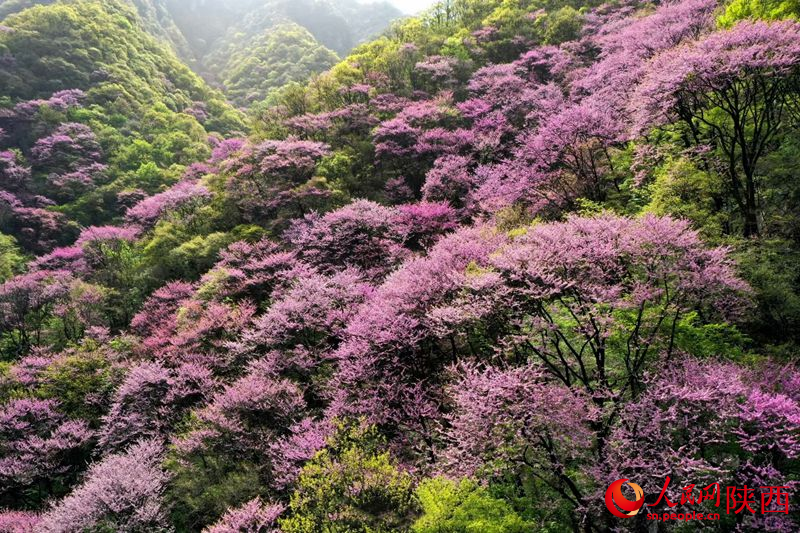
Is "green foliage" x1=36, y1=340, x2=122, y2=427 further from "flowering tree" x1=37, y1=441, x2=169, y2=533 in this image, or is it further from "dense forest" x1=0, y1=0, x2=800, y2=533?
"flowering tree" x1=37, y1=441, x2=169, y2=533

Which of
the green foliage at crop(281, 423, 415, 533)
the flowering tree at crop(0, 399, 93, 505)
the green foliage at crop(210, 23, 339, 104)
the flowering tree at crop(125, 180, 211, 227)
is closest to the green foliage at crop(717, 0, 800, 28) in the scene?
the green foliage at crop(281, 423, 415, 533)

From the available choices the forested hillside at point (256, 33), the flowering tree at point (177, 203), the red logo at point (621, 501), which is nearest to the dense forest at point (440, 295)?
the red logo at point (621, 501)

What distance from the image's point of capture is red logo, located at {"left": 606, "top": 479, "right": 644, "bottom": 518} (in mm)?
10234

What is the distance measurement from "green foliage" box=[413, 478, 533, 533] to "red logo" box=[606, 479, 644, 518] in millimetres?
2296

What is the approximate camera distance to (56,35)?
57656 mm

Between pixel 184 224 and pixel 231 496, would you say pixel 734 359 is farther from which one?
pixel 184 224

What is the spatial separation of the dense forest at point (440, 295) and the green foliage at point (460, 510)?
4.4 inches

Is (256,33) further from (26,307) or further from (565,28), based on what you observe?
(26,307)

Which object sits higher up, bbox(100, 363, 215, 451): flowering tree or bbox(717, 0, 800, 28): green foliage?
bbox(717, 0, 800, 28): green foliage

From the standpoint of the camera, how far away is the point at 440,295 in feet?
55.0

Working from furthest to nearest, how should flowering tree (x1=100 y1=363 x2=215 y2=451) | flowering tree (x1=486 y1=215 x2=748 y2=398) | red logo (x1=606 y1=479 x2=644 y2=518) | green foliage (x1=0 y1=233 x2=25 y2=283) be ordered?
1. green foliage (x1=0 y1=233 x2=25 y2=283)
2. flowering tree (x1=100 y1=363 x2=215 y2=451)
3. flowering tree (x1=486 y1=215 x2=748 y2=398)
4. red logo (x1=606 y1=479 x2=644 y2=518)

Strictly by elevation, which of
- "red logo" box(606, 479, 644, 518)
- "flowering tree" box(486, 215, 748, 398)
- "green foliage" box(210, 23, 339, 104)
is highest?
"green foliage" box(210, 23, 339, 104)

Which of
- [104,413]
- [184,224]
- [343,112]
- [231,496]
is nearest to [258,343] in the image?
[231,496]

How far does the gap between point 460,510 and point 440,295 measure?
768 centimetres
